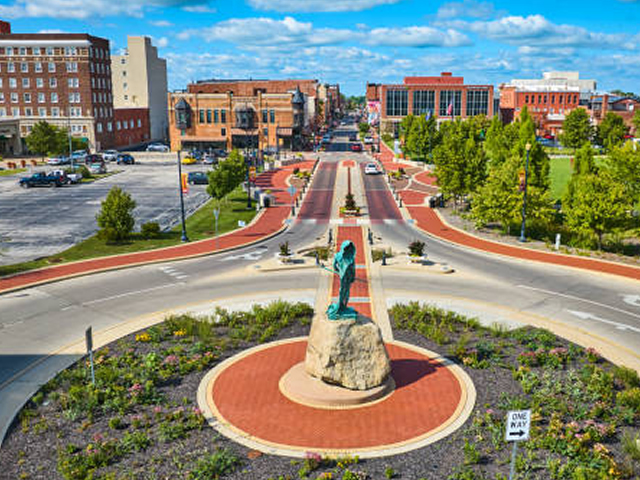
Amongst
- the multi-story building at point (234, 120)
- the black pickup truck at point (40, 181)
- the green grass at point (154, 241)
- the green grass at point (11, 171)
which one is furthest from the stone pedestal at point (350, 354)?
the multi-story building at point (234, 120)

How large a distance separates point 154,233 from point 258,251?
26.2ft

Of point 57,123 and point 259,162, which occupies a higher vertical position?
point 57,123

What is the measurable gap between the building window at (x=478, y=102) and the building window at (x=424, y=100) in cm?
831

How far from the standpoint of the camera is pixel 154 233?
37312 millimetres

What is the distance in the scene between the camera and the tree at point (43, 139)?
264 ft

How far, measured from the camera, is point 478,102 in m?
130

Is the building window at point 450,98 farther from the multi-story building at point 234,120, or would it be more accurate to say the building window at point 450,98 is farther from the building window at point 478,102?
the multi-story building at point 234,120

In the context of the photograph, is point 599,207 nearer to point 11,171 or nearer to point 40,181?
point 40,181

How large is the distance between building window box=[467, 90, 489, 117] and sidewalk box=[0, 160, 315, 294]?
94.5m

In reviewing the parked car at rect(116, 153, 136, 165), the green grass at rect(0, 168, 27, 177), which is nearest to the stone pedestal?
the green grass at rect(0, 168, 27, 177)

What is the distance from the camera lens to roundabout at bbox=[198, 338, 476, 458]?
45.8 ft

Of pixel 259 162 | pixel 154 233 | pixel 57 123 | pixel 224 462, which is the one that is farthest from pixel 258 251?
pixel 57 123

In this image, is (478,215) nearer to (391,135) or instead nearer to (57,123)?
(57,123)

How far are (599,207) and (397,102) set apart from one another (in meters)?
105
